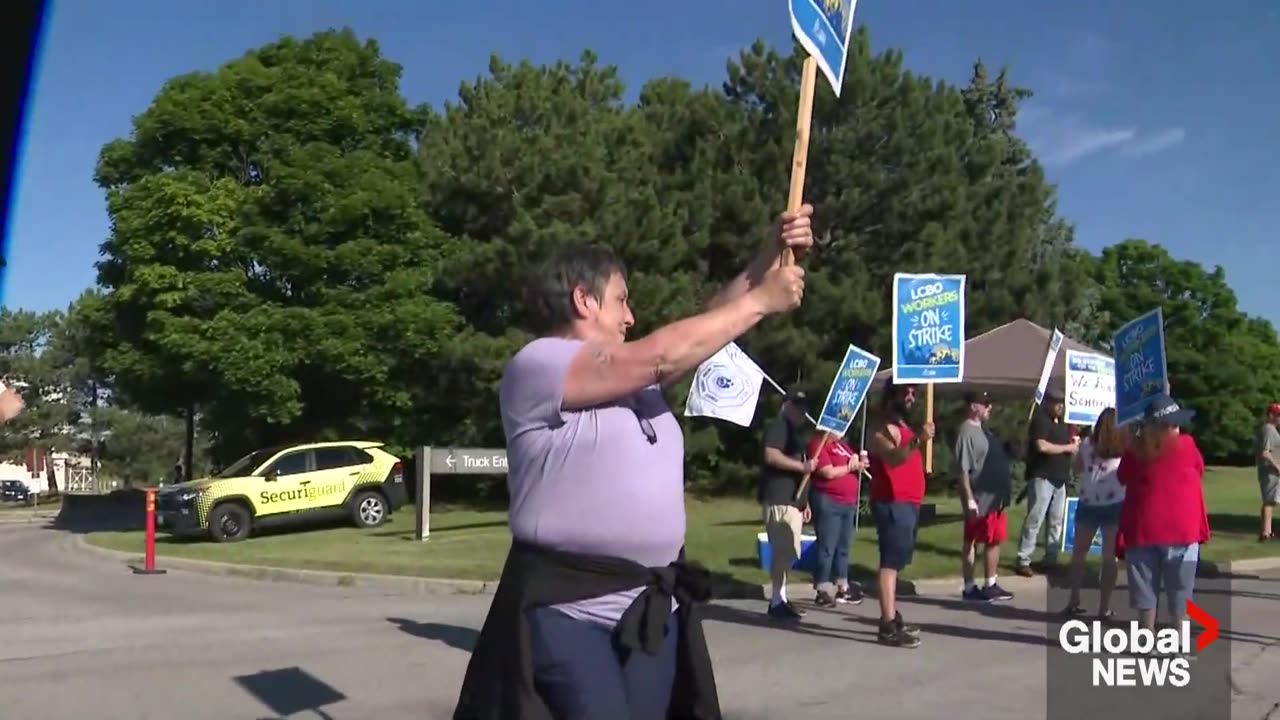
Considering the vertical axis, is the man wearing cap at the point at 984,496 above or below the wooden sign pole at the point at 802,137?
below

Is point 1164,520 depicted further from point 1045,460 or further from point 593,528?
point 593,528

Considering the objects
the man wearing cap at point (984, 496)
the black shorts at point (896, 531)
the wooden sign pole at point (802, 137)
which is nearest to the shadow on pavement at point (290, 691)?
the black shorts at point (896, 531)

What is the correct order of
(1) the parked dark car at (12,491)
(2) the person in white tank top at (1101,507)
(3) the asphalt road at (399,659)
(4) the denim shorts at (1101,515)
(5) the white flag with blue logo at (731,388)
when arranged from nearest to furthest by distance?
1. (3) the asphalt road at (399,659)
2. (2) the person in white tank top at (1101,507)
3. (4) the denim shorts at (1101,515)
4. (5) the white flag with blue logo at (731,388)
5. (1) the parked dark car at (12,491)

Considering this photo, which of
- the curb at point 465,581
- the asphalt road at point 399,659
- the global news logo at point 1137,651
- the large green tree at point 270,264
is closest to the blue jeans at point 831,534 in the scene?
the asphalt road at point 399,659

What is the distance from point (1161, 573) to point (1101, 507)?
1.88m

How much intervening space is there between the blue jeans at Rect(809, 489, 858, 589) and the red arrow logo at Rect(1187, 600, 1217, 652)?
2.70 meters

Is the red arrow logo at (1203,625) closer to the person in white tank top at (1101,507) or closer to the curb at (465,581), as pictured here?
the person in white tank top at (1101,507)

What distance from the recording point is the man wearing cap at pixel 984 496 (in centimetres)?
1122

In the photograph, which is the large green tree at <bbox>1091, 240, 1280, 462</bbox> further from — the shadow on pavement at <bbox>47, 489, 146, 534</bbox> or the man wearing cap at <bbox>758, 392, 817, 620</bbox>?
the man wearing cap at <bbox>758, 392, 817, 620</bbox>

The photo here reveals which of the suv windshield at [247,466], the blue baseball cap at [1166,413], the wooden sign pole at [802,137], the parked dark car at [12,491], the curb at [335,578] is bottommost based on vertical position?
the parked dark car at [12,491]

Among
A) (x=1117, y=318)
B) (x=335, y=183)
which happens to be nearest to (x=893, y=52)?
(x=335, y=183)

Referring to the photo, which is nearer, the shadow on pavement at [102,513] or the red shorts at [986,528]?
the red shorts at [986,528]

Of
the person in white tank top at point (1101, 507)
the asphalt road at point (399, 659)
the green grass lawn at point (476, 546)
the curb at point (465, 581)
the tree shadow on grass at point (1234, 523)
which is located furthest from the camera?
the tree shadow on grass at point (1234, 523)

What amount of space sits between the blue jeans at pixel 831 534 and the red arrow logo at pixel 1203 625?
270 cm
